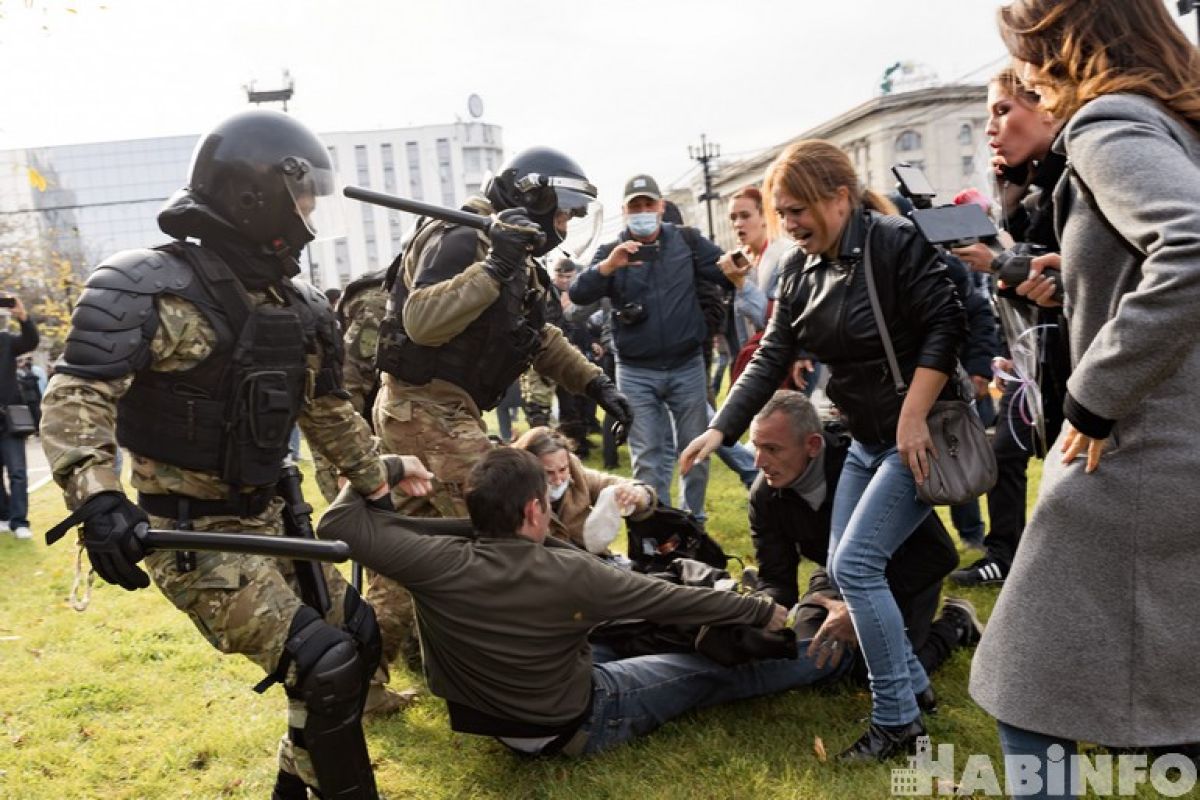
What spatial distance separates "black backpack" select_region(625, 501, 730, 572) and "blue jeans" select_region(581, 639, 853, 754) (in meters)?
0.67

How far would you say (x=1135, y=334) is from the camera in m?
1.64

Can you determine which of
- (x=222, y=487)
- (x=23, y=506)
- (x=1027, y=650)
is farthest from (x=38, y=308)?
(x=1027, y=650)

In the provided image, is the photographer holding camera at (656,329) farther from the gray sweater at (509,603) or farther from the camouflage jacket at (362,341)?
the gray sweater at (509,603)

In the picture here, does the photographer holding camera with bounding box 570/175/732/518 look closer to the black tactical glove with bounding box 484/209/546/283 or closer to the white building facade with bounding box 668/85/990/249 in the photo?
the black tactical glove with bounding box 484/209/546/283

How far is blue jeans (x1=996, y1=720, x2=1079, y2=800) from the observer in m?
1.91

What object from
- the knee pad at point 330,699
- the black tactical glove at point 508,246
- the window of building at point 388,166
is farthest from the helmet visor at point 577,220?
the window of building at point 388,166

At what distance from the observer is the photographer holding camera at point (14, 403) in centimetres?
834

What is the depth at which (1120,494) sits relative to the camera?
5.83ft

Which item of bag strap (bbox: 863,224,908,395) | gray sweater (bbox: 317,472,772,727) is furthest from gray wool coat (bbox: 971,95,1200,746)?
gray sweater (bbox: 317,472,772,727)

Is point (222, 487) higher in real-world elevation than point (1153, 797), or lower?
higher

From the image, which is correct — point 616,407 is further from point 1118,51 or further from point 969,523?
point 1118,51

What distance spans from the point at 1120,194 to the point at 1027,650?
2.88ft

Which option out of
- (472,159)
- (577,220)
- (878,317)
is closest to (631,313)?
(577,220)

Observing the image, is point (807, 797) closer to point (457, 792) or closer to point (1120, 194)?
point (457, 792)
